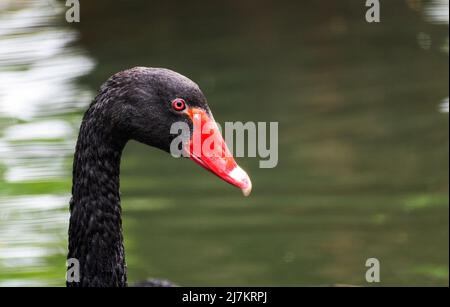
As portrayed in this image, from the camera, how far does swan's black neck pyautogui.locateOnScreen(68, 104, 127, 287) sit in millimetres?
3877

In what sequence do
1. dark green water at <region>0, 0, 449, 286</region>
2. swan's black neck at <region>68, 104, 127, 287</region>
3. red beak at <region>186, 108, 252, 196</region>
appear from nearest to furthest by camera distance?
1. red beak at <region>186, 108, 252, 196</region>
2. swan's black neck at <region>68, 104, 127, 287</region>
3. dark green water at <region>0, 0, 449, 286</region>

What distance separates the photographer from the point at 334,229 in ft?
20.3

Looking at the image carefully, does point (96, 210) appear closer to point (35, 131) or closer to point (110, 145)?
point (110, 145)

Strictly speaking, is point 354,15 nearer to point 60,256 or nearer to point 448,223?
point 448,223

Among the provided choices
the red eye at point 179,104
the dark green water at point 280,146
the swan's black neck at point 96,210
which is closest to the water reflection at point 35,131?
the dark green water at point 280,146

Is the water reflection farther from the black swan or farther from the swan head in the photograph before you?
the swan head

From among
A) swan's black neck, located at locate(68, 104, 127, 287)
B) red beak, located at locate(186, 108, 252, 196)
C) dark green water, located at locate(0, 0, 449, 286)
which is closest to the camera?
red beak, located at locate(186, 108, 252, 196)

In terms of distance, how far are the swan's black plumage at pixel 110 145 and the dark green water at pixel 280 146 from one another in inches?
67.9

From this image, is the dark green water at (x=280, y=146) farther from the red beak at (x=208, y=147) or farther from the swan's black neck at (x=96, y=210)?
the red beak at (x=208, y=147)

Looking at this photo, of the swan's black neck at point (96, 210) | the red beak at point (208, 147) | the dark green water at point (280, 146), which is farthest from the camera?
the dark green water at point (280, 146)

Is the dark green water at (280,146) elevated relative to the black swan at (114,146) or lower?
elevated

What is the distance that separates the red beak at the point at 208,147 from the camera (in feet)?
12.3

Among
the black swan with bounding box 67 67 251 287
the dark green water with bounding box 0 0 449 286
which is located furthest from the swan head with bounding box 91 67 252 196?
the dark green water with bounding box 0 0 449 286
